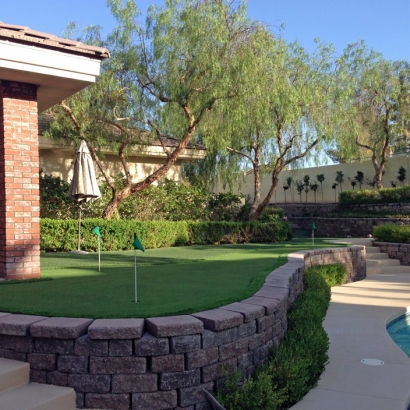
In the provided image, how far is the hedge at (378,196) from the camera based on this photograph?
21359 mm

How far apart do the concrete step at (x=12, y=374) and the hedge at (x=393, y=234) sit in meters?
13.2

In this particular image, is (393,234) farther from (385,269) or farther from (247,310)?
(247,310)

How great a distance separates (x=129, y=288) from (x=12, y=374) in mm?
2126

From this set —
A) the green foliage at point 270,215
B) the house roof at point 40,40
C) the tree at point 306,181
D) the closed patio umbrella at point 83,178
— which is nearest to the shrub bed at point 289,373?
the house roof at point 40,40

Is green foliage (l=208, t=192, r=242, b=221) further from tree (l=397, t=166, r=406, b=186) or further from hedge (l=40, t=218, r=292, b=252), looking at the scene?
tree (l=397, t=166, r=406, b=186)

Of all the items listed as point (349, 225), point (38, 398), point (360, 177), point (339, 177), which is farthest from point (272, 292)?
point (339, 177)

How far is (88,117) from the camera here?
13500 mm

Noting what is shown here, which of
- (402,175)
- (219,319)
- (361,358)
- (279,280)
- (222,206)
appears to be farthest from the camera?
(402,175)

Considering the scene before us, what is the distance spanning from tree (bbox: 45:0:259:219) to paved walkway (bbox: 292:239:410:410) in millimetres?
6893

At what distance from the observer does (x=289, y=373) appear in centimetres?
398

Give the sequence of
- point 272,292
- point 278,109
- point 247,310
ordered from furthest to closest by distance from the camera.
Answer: point 278,109 < point 272,292 < point 247,310

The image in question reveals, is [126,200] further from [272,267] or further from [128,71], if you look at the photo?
[272,267]

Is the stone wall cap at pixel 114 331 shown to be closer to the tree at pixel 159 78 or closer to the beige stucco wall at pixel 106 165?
the tree at pixel 159 78

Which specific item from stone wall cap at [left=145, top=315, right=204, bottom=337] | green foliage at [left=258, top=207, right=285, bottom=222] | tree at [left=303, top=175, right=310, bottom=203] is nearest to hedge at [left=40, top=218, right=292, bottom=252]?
green foliage at [left=258, top=207, right=285, bottom=222]
